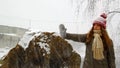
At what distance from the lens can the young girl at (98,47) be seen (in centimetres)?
434

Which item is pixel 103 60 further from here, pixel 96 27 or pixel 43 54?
pixel 43 54

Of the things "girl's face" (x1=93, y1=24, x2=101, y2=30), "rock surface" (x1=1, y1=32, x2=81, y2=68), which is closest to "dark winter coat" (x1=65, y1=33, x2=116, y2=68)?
"girl's face" (x1=93, y1=24, x2=101, y2=30)

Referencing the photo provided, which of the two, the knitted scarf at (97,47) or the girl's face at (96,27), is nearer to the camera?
the knitted scarf at (97,47)

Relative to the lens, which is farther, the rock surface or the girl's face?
the rock surface

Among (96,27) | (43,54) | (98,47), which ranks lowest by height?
(43,54)

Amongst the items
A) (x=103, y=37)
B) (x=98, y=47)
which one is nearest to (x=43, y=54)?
(x=103, y=37)

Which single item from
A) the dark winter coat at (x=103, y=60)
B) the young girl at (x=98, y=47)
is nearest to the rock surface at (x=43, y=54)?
the young girl at (x=98, y=47)

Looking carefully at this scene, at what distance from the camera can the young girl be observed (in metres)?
4.34

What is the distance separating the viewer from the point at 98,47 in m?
4.30

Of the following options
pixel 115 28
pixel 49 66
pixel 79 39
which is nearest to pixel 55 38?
pixel 49 66

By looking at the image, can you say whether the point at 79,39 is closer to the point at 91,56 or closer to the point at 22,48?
the point at 91,56

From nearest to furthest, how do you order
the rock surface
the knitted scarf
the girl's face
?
the knitted scarf
the girl's face
the rock surface

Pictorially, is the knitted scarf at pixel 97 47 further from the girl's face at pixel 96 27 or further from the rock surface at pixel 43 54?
the rock surface at pixel 43 54

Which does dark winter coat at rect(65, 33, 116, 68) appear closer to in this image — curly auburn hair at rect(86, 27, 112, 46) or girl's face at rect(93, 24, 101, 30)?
curly auburn hair at rect(86, 27, 112, 46)
